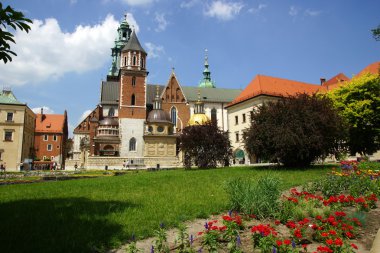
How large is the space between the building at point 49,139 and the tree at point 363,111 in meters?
53.8

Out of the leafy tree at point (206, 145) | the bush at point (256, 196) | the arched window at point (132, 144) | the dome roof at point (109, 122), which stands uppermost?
the dome roof at point (109, 122)

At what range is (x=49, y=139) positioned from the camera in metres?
67.3

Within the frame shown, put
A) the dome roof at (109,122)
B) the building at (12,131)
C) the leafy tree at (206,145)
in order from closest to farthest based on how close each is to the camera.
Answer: the leafy tree at (206,145) < the building at (12,131) < the dome roof at (109,122)

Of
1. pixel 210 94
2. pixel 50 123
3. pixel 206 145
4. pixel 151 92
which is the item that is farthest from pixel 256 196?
pixel 50 123

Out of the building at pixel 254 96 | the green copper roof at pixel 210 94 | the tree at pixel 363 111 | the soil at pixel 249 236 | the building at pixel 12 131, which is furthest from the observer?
the green copper roof at pixel 210 94

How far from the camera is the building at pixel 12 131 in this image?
50250mm

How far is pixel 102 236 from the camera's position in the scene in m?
5.45

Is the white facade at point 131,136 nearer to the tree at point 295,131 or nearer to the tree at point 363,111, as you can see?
the tree at point 363,111

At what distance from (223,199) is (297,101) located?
1419 cm

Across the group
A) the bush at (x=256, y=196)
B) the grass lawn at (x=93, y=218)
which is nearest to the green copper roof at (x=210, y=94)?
the grass lawn at (x=93, y=218)

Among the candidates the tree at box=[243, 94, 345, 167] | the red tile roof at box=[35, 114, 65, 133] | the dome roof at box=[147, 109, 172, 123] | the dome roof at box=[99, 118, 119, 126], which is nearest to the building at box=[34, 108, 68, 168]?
the red tile roof at box=[35, 114, 65, 133]

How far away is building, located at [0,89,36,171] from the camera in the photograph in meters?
50.2

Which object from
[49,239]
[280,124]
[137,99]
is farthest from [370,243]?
[137,99]

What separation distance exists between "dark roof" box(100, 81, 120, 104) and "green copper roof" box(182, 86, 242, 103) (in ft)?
46.7
